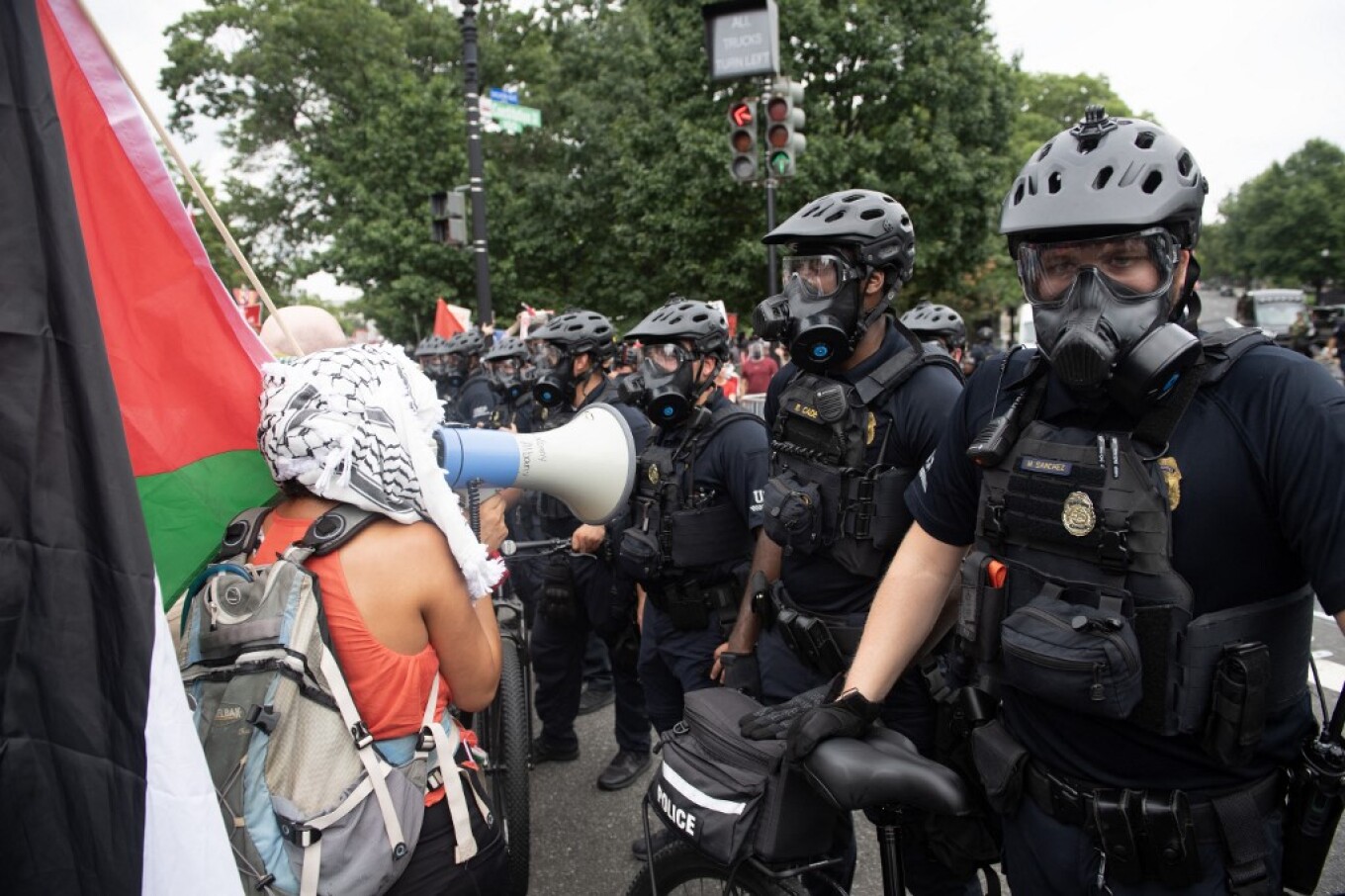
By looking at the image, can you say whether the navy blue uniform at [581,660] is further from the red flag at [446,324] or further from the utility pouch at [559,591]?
the red flag at [446,324]

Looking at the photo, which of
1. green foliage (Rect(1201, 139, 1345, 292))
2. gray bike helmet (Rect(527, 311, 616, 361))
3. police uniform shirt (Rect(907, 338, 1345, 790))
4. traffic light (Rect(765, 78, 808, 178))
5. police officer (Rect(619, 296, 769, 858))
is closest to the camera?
police uniform shirt (Rect(907, 338, 1345, 790))

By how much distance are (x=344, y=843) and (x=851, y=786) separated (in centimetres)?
106

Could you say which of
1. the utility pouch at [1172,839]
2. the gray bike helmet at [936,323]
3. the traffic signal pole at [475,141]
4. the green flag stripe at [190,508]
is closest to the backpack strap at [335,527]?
the green flag stripe at [190,508]

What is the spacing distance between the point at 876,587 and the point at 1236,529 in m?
1.45

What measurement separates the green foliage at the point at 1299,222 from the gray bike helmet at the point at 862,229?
2749 inches

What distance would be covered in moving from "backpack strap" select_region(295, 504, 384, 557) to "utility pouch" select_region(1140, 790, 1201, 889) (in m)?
1.64

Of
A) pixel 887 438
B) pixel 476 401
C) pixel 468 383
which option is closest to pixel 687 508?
pixel 887 438

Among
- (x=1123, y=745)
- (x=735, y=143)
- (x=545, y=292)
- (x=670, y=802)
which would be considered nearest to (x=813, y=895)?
(x=670, y=802)

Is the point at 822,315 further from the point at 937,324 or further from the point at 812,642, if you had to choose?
the point at 937,324

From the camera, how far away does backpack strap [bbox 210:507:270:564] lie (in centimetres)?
202

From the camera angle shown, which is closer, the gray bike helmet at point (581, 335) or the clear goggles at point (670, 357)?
the clear goggles at point (670, 357)

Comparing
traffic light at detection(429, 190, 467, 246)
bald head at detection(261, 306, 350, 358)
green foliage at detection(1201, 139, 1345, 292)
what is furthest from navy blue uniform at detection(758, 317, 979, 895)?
green foliage at detection(1201, 139, 1345, 292)

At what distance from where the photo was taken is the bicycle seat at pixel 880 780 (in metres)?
1.71

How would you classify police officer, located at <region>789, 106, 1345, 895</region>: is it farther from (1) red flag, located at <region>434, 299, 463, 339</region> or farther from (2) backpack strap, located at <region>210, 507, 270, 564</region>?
(1) red flag, located at <region>434, 299, 463, 339</region>
